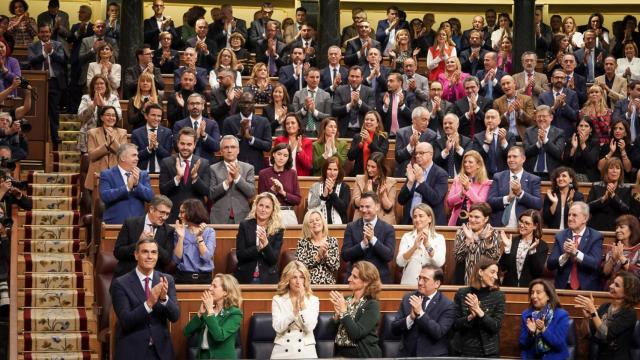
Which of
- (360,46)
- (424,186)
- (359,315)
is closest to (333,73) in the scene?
(360,46)

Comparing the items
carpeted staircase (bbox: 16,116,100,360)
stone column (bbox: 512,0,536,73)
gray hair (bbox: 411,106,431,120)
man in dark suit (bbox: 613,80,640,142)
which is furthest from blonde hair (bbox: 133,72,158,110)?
stone column (bbox: 512,0,536,73)

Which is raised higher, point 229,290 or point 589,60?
point 589,60

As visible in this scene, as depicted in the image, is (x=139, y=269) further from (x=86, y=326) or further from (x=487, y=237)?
(x=487, y=237)

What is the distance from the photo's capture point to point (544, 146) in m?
11.5

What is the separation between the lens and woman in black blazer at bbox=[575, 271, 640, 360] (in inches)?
346

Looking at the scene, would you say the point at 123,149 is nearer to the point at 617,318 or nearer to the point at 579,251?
the point at 579,251

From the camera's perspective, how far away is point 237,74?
41.5 ft

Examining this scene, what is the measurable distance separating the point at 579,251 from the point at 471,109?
117 inches

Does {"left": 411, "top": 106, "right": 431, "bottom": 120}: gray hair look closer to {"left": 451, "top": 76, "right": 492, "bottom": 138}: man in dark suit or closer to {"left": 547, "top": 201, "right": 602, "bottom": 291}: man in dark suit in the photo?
{"left": 451, "top": 76, "right": 492, "bottom": 138}: man in dark suit

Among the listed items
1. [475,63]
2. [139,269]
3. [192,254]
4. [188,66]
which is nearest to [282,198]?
[192,254]

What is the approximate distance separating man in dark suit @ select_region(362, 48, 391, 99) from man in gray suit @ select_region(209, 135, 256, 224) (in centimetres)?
272

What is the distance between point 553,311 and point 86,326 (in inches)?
136

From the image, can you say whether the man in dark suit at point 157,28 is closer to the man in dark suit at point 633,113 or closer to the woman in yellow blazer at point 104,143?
the woman in yellow blazer at point 104,143

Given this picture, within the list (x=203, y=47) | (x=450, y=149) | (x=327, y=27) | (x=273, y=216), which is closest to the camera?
(x=273, y=216)
